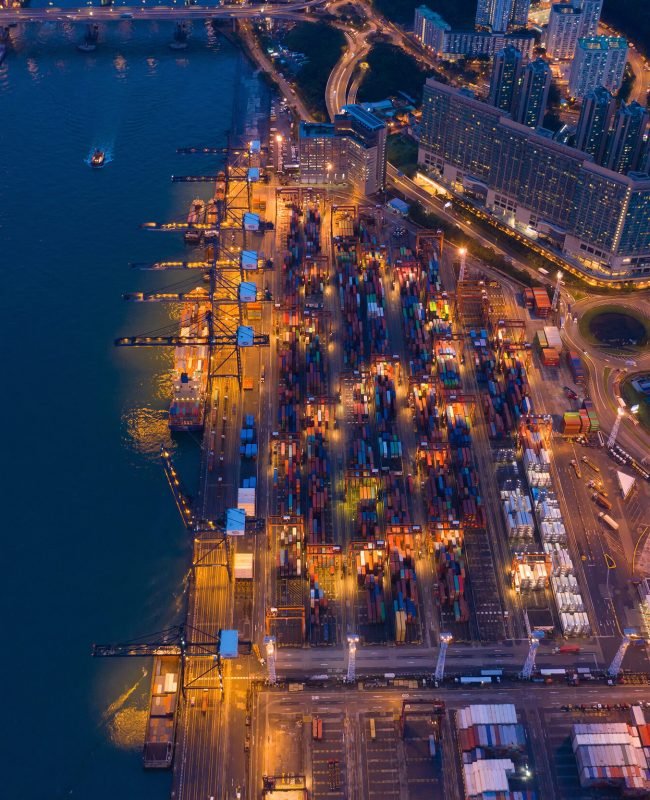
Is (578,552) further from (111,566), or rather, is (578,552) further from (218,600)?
(111,566)

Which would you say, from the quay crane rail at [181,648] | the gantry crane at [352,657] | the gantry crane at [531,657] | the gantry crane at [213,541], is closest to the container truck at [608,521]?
the gantry crane at [531,657]

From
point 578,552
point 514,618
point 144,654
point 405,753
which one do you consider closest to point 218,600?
point 144,654

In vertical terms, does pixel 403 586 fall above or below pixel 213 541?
below

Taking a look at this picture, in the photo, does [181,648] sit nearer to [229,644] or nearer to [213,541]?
[229,644]

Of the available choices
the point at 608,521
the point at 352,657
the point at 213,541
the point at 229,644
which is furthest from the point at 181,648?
the point at 608,521

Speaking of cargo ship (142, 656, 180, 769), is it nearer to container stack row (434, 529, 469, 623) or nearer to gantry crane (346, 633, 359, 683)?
gantry crane (346, 633, 359, 683)

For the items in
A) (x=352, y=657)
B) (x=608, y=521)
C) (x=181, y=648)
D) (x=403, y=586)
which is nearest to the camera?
(x=352, y=657)

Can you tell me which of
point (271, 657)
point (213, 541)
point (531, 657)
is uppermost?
point (213, 541)
